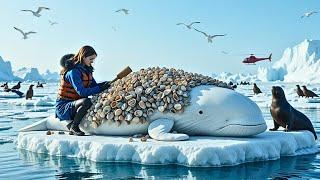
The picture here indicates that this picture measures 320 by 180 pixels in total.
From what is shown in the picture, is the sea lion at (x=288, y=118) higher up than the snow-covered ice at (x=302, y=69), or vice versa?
the snow-covered ice at (x=302, y=69)

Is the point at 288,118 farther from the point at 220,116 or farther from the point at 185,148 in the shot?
the point at 185,148

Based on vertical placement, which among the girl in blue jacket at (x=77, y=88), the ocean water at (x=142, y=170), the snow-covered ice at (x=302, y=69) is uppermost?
the snow-covered ice at (x=302, y=69)

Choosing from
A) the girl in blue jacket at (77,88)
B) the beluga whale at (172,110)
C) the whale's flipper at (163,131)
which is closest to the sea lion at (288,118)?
the beluga whale at (172,110)

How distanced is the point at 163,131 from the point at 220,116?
1211 millimetres

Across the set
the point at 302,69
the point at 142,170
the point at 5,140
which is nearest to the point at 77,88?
the point at 5,140

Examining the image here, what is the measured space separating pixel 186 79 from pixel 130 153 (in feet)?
8.64

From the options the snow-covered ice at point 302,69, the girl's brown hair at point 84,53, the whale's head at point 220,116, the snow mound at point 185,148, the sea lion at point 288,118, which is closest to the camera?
the snow mound at point 185,148

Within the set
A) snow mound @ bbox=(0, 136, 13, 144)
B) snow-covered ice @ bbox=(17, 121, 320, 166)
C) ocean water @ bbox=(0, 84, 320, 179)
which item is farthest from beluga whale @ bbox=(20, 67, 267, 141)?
snow mound @ bbox=(0, 136, 13, 144)

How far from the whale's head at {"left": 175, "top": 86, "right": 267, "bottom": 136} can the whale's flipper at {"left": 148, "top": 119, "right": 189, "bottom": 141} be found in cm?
36

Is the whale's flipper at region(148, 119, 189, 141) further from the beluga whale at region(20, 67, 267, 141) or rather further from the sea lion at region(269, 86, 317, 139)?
the sea lion at region(269, 86, 317, 139)

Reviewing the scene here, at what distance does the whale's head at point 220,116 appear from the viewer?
966 centimetres

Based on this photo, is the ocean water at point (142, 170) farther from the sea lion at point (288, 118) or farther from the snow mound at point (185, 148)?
the sea lion at point (288, 118)

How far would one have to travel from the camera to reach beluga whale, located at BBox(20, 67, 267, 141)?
383 inches

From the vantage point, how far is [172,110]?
32.8 feet
